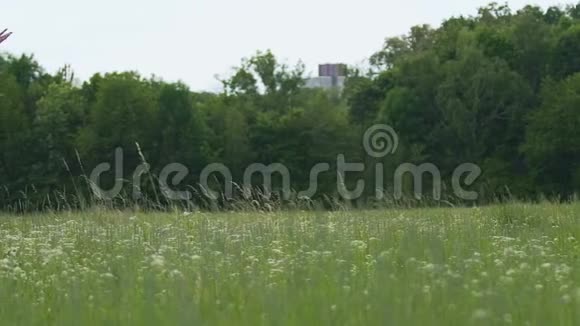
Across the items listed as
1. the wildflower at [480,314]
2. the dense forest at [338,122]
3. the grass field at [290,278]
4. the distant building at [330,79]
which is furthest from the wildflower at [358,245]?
the distant building at [330,79]

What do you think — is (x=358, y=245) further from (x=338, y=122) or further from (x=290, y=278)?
(x=338, y=122)

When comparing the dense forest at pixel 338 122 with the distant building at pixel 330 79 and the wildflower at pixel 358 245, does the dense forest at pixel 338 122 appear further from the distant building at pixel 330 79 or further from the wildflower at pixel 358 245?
the wildflower at pixel 358 245

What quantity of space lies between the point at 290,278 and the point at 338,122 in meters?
56.0

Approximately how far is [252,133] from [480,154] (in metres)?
13.8

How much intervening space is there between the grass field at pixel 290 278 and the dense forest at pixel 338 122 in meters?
44.1

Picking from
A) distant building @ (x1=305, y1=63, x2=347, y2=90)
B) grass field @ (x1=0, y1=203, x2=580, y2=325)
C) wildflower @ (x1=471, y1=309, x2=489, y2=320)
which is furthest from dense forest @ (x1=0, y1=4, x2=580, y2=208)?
wildflower @ (x1=471, y1=309, x2=489, y2=320)

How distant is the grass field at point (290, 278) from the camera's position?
516cm

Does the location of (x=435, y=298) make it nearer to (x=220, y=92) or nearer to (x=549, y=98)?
(x=549, y=98)

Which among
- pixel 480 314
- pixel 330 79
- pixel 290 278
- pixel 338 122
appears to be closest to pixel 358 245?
pixel 290 278

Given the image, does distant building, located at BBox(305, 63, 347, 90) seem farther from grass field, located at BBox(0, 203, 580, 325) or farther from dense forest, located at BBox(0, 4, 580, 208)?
grass field, located at BBox(0, 203, 580, 325)

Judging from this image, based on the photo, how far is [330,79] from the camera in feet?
424

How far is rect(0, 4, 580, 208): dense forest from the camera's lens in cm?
5584

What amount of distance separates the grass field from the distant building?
203 ft

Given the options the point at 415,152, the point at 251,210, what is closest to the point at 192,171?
the point at 415,152
